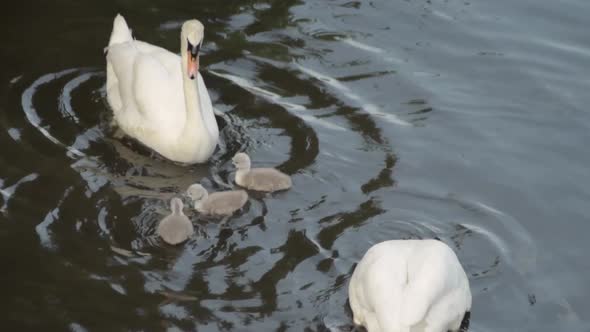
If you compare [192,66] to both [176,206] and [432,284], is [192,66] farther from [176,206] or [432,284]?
[432,284]

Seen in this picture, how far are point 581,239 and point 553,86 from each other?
9.47 feet

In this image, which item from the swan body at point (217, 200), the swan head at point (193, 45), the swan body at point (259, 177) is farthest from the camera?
the swan head at point (193, 45)

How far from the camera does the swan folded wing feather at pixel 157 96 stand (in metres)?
9.70

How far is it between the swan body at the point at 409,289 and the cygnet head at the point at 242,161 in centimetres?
183

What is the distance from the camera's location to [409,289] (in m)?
6.83

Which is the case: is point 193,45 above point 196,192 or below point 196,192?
above

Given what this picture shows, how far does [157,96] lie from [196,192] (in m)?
1.49

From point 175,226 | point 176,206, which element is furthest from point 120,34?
point 175,226

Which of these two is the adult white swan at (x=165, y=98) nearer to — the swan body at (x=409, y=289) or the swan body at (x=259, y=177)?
the swan body at (x=259, y=177)

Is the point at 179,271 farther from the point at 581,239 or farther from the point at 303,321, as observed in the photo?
the point at 581,239

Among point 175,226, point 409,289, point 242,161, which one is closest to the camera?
point 409,289

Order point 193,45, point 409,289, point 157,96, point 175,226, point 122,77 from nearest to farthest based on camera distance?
point 409,289
point 175,226
point 193,45
point 157,96
point 122,77

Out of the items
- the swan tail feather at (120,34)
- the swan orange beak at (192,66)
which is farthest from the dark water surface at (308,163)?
the swan orange beak at (192,66)

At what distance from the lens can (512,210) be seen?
29.6ft
